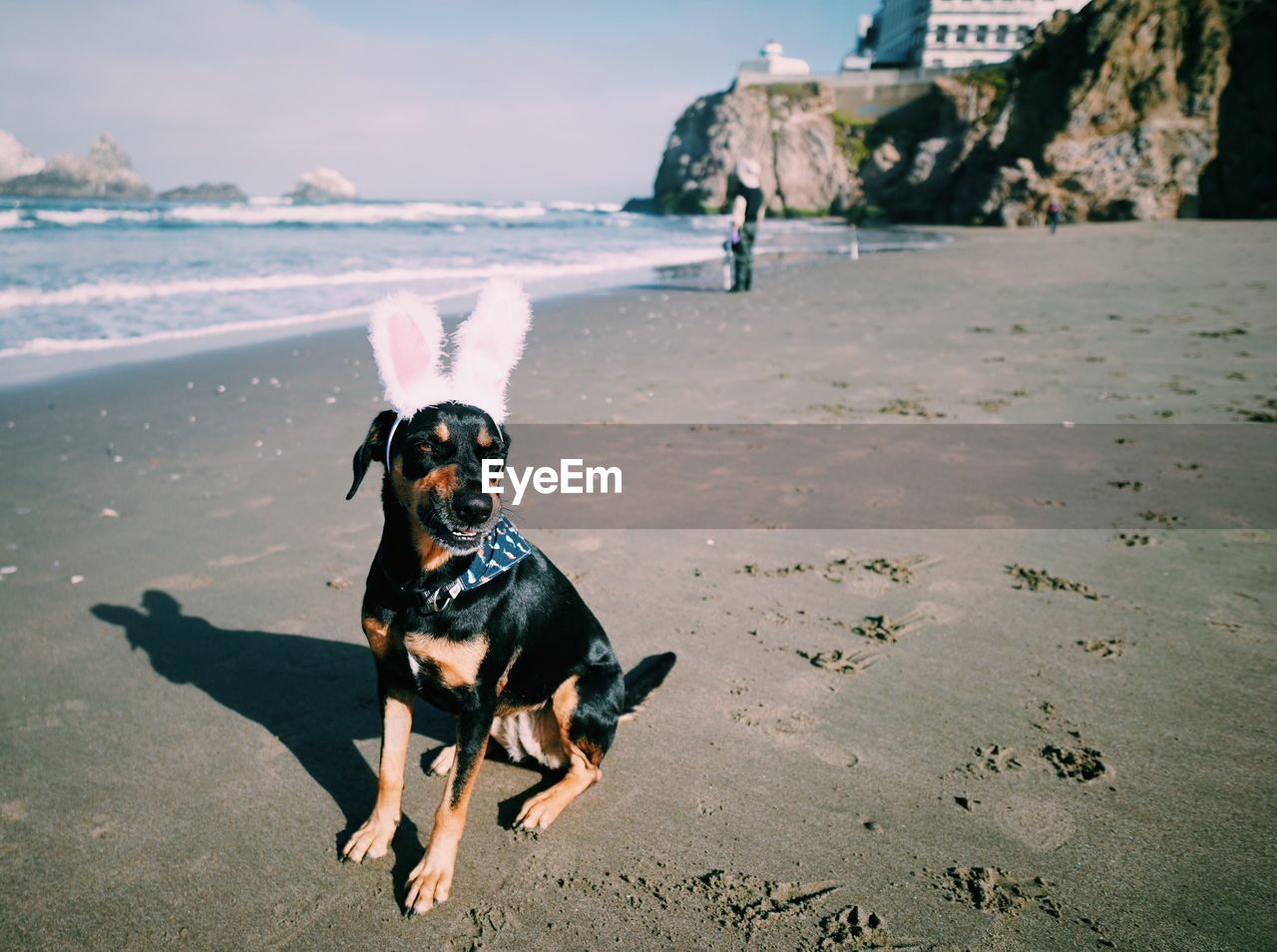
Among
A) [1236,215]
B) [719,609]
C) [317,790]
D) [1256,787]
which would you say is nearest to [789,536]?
[719,609]

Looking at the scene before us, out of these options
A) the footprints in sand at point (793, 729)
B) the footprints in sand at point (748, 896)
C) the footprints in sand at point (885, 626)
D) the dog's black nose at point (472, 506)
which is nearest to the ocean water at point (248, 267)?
the dog's black nose at point (472, 506)

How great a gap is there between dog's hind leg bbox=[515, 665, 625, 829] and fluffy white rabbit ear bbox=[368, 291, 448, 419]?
116 centimetres

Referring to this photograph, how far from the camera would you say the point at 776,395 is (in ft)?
26.2

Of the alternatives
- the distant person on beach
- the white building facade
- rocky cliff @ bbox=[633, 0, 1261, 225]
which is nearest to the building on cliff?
the white building facade

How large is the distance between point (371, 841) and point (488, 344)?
5.65ft

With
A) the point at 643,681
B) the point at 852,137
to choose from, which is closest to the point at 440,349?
the point at 643,681

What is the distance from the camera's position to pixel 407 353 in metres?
2.46

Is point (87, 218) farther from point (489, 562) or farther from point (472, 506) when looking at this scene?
point (472, 506)

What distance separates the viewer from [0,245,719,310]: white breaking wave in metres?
14.4

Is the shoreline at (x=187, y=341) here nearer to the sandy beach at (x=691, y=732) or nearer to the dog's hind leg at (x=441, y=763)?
the sandy beach at (x=691, y=732)

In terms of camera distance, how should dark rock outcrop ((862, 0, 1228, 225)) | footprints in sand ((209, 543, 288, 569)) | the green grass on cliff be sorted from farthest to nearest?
the green grass on cliff, dark rock outcrop ((862, 0, 1228, 225)), footprints in sand ((209, 543, 288, 569))

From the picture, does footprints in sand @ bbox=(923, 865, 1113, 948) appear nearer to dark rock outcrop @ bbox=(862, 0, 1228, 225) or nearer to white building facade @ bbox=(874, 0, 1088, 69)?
dark rock outcrop @ bbox=(862, 0, 1228, 225)

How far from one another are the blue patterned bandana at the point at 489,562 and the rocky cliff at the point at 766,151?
63027 mm

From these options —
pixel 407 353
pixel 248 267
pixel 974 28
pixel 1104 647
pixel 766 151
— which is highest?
pixel 974 28
